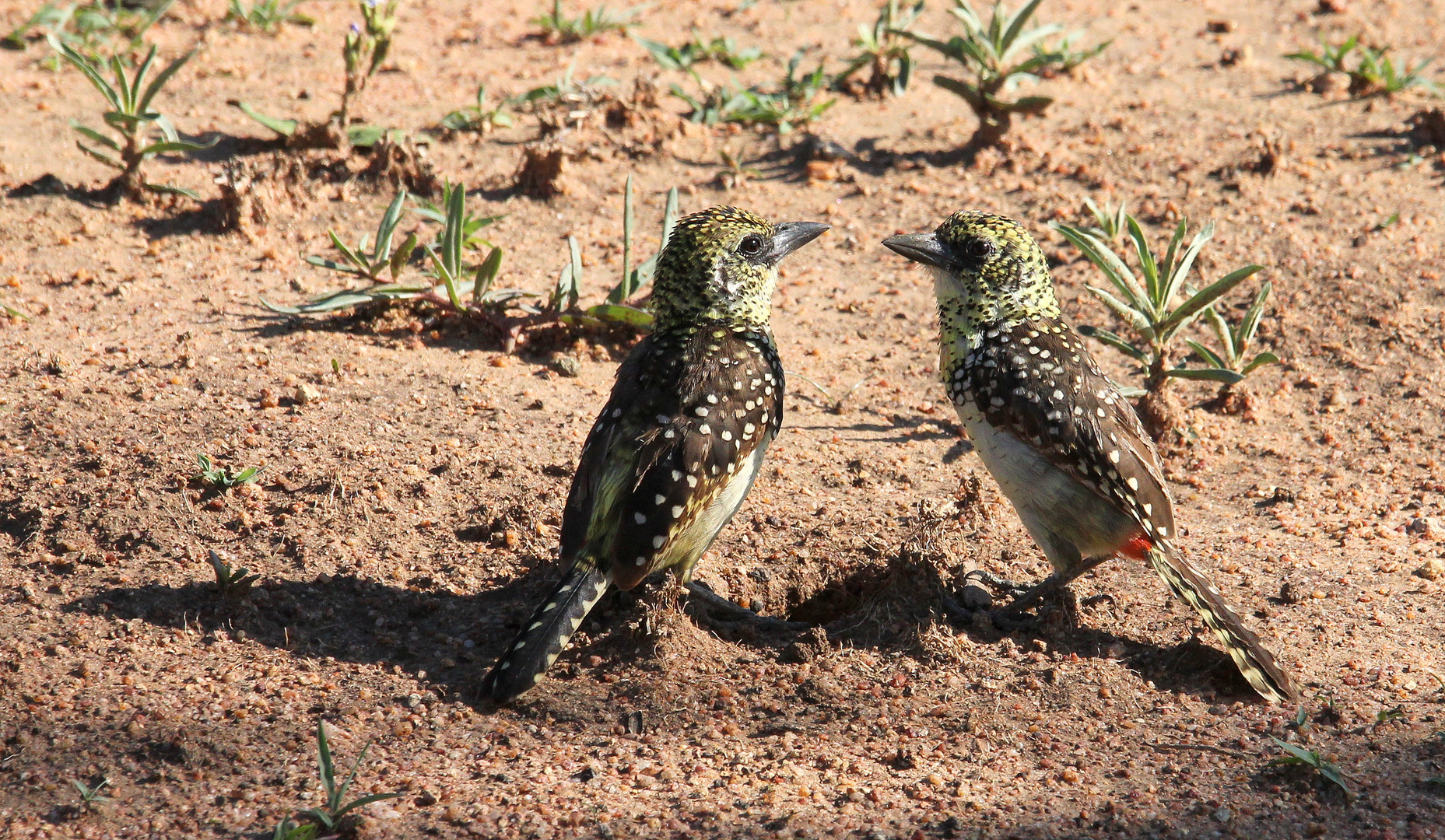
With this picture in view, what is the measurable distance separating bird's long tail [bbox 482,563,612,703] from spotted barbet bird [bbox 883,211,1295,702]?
→ 1.70m

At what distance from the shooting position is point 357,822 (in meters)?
3.64

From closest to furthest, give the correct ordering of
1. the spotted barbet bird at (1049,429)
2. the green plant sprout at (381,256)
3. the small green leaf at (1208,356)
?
the spotted barbet bird at (1049,429)
the small green leaf at (1208,356)
the green plant sprout at (381,256)

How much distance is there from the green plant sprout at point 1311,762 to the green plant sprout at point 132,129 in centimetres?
597

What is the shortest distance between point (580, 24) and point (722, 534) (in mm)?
5577

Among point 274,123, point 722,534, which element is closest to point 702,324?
point 722,534

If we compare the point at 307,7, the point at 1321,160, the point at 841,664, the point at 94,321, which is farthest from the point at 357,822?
the point at 307,7

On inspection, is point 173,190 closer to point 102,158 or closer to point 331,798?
point 102,158

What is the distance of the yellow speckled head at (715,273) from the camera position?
5070mm

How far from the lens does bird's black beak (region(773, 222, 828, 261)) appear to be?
532cm

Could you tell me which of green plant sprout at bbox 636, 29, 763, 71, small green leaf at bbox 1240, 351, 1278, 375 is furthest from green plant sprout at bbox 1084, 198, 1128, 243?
green plant sprout at bbox 636, 29, 763, 71

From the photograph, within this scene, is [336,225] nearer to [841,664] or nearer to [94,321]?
[94,321]

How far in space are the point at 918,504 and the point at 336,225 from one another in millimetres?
3944

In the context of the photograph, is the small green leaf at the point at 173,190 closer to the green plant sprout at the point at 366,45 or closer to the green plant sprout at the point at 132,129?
the green plant sprout at the point at 132,129

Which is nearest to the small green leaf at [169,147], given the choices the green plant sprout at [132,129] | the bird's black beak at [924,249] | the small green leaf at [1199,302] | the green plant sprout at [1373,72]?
the green plant sprout at [132,129]
